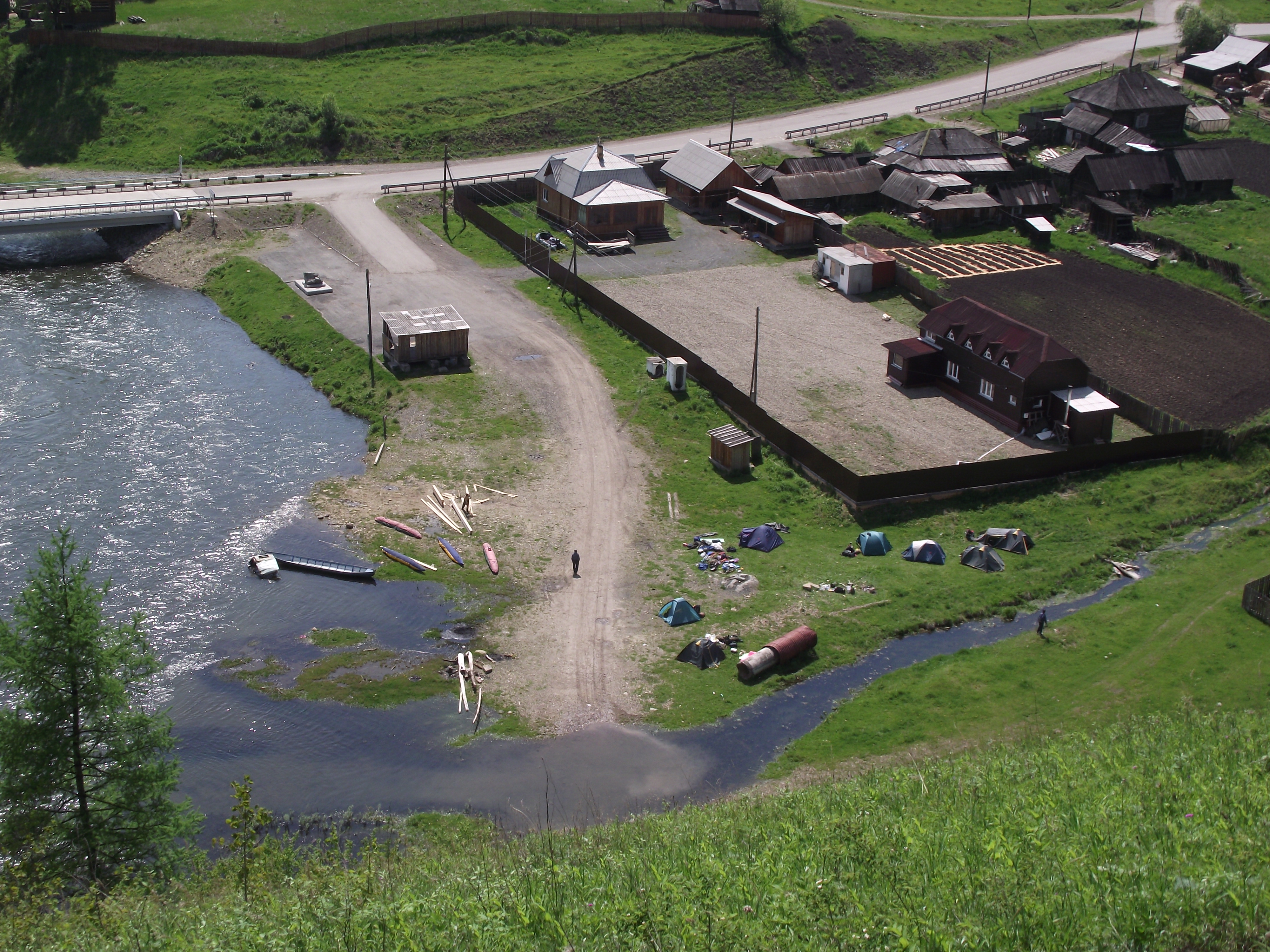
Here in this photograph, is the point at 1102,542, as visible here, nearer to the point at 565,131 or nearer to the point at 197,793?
the point at 197,793

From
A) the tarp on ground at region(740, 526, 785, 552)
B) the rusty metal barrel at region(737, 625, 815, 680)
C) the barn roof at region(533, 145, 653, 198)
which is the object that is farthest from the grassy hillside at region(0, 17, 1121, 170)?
the rusty metal barrel at region(737, 625, 815, 680)

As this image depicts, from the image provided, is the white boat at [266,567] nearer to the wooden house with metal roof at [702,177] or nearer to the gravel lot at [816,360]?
the gravel lot at [816,360]

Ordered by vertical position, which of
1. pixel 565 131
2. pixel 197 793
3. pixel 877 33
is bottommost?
pixel 197 793

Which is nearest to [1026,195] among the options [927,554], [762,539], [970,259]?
[970,259]

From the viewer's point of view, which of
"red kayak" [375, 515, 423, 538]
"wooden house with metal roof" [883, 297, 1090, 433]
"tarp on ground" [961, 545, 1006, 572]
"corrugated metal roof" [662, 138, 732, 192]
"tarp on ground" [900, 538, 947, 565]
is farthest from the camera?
"corrugated metal roof" [662, 138, 732, 192]

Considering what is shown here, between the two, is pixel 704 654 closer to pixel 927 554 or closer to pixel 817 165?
pixel 927 554

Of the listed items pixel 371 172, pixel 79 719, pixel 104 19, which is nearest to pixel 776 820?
pixel 79 719

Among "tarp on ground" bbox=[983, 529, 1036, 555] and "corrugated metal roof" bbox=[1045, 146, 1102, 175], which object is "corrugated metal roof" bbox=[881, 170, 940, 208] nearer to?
"corrugated metal roof" bbox=[1045, 146, 1102, 175]
